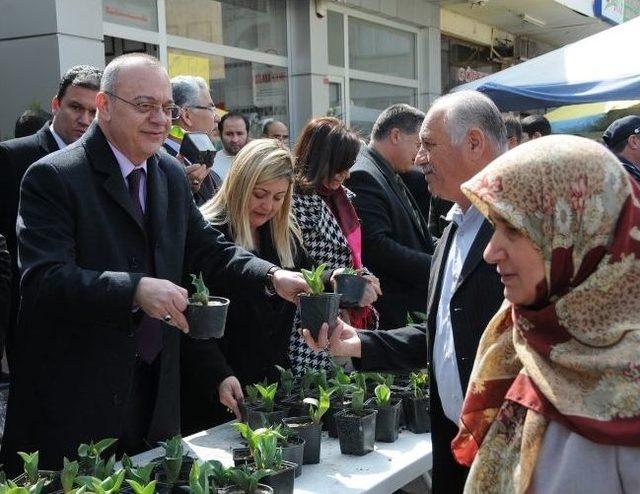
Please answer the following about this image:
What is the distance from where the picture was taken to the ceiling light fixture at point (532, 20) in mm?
14198

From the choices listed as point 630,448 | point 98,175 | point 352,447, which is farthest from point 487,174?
point 98,175

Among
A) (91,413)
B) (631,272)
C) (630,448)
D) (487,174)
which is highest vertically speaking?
→ (487,174)

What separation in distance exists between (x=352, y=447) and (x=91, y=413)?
819 mm

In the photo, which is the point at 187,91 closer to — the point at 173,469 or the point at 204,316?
the point at 204,316

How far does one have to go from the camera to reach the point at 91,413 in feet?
8.05

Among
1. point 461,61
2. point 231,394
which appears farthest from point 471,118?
point 461,61

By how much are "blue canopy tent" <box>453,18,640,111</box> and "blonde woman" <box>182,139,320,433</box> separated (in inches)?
156

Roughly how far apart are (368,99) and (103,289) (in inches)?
373

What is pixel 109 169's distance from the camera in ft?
8.39

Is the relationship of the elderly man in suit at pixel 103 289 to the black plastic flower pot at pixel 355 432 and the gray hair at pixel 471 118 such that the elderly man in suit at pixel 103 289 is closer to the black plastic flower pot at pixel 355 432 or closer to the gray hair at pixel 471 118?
the black plastic flower pot at pixel 355 432

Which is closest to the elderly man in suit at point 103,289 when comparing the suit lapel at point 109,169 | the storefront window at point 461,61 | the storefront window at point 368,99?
the suit lapel at point 109,169

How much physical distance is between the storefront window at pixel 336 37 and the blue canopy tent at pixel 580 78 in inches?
133

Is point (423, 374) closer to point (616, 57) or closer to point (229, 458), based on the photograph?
point (229, 458)

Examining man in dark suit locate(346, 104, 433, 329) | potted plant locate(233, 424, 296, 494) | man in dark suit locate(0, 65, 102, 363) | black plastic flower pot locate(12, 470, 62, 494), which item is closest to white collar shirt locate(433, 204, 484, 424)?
potted plant locate(233, 424, 296, 494)
